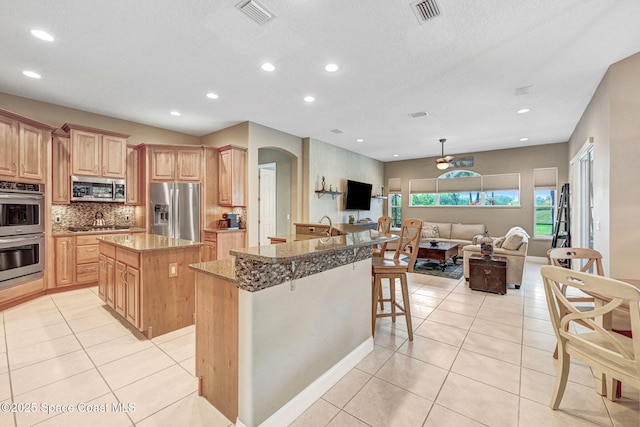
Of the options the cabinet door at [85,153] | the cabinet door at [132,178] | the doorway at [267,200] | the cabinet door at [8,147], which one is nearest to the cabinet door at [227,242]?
the doorway at [267,200]

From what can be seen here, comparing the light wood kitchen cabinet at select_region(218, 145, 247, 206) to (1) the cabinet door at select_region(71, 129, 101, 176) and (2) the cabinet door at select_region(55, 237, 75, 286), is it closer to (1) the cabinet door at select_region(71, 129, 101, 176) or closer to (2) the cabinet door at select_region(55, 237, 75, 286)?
(1) the cabinet door at select_region(71, 129, 101, 176)

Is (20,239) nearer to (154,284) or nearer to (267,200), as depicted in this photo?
(154,284)

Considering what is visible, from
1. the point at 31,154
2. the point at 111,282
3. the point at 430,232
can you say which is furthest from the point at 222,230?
the point at 430,232

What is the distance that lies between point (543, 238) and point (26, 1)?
32.6ft

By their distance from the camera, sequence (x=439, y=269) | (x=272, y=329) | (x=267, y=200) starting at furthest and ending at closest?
(x=267, y=200) → (x=439, y=269) → (x=272, y=329)

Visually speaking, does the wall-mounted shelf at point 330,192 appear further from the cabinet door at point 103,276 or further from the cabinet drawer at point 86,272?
the cabinet drawer at point 86,272

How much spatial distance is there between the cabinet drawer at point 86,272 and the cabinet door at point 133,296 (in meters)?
2.28

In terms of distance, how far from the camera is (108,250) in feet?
10.9

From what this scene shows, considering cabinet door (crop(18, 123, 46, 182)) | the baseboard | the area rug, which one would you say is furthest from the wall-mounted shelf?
cabinet door (crop(18, 123, 46, 182))

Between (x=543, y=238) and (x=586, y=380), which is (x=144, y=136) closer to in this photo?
(x=586, y=380)

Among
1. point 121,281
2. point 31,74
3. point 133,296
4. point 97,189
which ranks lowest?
point 133,296

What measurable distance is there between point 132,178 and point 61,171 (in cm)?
102

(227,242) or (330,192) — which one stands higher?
(330,192)

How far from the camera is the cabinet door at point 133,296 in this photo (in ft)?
8.98
